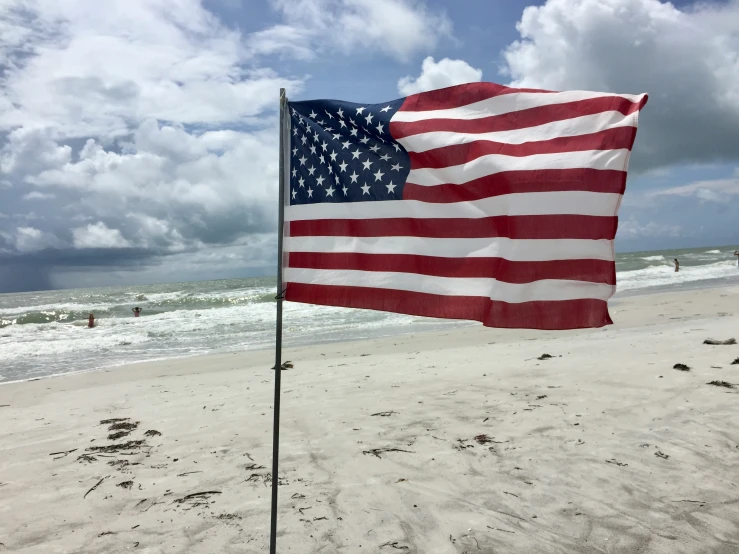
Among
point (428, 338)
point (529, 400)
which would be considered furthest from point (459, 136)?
point (428, 338)

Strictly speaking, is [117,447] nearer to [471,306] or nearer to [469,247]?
[471,306]

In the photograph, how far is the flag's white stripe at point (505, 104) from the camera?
3041mm

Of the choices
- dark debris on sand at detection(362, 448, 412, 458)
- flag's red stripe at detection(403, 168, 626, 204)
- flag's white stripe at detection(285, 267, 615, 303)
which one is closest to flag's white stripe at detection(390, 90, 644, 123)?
flag's red stripe at detection(403, 168, 626, 204)

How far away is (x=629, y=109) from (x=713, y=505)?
3.28m

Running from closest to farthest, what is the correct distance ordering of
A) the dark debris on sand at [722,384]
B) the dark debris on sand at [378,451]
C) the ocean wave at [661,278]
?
1. the dark debris on sand at [378,451]
2. the dark debris on sand at [722,384]
3. the ocean wave at [661,278]

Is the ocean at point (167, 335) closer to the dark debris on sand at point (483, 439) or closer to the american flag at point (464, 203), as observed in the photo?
the dark debris on sand at point (483, 439)

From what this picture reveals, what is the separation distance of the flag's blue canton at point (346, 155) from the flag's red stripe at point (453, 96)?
0.11 m

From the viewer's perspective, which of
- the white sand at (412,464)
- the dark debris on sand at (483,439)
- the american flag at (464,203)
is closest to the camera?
the american flag at (464,203)

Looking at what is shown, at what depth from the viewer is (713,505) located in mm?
3938

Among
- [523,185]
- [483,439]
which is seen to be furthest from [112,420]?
[523,185]

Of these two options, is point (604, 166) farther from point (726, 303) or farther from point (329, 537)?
point (726, 303)

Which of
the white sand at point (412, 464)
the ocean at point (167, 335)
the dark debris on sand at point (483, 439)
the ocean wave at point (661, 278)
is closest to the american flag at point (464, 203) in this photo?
the white sand at point (412, 464)

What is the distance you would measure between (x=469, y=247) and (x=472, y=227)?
5.4 inches

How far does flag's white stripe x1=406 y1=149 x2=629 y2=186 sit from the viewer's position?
9.42 feet
